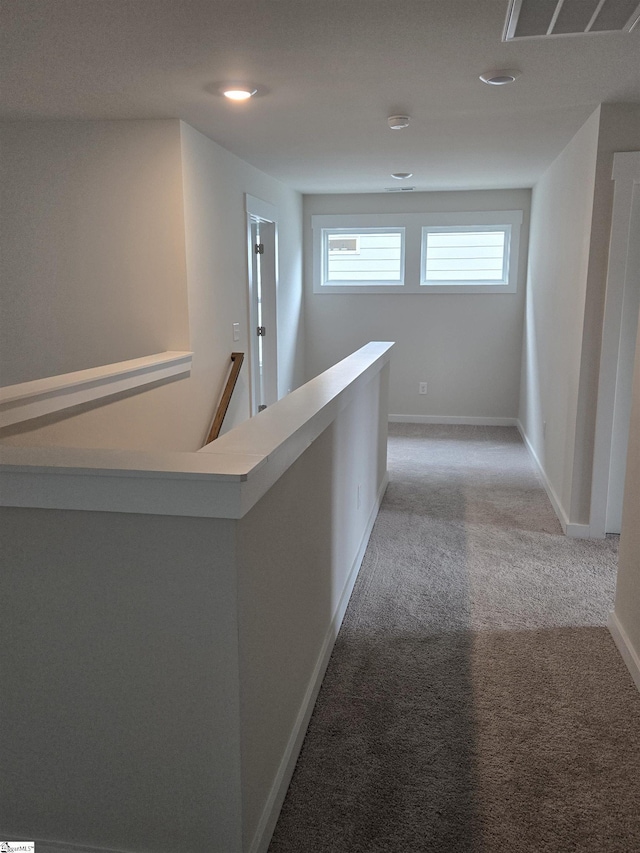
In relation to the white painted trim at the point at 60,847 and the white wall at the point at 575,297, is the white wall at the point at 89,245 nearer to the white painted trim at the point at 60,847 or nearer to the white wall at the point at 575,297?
the white wall at the point at 575,297

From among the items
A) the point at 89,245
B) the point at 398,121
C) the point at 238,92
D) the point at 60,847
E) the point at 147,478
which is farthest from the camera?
the point at 89,245

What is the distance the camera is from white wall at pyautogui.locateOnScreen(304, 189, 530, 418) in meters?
6.61

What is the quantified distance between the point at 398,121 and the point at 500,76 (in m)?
0.79

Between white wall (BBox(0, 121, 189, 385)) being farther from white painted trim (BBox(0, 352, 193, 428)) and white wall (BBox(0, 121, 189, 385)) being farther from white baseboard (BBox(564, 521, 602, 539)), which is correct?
white baseboard (BBox(564, 521, 602, 539))

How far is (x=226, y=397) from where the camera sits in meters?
4.43

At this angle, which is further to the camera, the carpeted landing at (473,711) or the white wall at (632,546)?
the white wall at (632,546)

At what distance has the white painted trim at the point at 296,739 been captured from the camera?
159cm

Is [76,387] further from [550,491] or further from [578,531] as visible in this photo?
[550,491]

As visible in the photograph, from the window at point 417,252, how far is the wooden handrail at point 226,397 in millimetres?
2557

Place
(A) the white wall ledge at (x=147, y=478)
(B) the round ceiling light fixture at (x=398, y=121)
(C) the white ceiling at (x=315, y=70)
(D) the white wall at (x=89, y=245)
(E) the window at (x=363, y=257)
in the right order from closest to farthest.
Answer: (A) the white wall ledge at (x=147, y=478) < (C) the white ceiling at (x=315, y=70) < (B) the round ceiling light fixture at (x=398, y=121) < (D) the white wall at (x=89, y=245) < (E) the window at (x=363, y=257)

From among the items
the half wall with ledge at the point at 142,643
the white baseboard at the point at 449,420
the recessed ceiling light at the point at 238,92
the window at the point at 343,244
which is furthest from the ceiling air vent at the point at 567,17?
the white baseboard at the point at 449,420

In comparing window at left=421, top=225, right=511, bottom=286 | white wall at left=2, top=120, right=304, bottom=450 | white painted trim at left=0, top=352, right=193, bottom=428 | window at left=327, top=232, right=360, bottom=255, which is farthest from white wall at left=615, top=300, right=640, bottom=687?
window at left=327, top=232, right=360, bottom=255

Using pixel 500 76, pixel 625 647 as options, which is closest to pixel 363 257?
pixel 500 76

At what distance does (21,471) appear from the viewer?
1357mm
